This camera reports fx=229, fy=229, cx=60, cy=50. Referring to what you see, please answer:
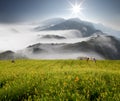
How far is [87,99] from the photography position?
10.8m

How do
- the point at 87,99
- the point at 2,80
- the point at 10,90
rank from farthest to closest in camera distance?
the point at 2,80 < the point at 10,90 < the point at 87,99

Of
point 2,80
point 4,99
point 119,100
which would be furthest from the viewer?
point 2,80

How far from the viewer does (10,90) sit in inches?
499

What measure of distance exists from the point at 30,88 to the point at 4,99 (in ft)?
5.39

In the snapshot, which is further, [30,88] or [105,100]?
[30,88]

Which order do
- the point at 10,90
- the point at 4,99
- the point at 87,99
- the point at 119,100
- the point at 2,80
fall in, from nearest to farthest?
the point at 119,100 < the point at 87,99 < the point at 4,99 < the point at 10,90 < the point at 2,80

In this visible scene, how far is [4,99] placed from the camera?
11875 millimetres

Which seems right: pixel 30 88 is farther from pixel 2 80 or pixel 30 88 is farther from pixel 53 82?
pixel 2 80

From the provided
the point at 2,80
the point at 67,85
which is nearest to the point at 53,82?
the point at 67,85

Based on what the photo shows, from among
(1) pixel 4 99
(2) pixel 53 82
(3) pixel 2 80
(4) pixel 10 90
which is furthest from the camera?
(3) pixel 2 80

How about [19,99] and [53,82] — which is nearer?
[19,99]

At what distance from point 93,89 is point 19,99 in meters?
3.92

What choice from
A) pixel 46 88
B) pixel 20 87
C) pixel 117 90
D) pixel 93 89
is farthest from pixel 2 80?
pixel 117 90

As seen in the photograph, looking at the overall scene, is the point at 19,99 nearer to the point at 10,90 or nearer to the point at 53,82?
the point at 10,90
